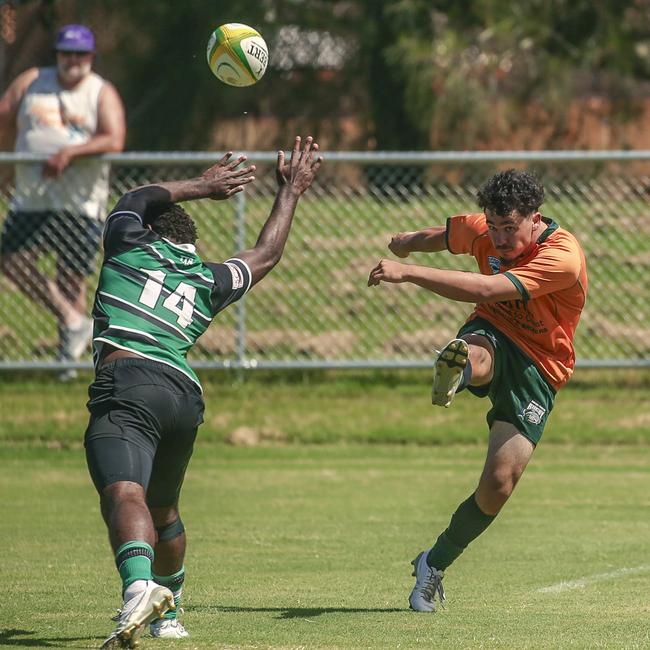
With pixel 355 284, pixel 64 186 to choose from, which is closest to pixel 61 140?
pixel 64 186

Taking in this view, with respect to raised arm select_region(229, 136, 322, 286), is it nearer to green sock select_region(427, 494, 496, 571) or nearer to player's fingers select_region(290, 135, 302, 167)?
player's fingers select_region(290, 135, 302, 167)

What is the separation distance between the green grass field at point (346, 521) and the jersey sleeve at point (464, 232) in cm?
172

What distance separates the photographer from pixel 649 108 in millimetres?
24016

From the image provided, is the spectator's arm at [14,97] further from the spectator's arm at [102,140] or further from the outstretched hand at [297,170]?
the outstretched hand at [297,170]

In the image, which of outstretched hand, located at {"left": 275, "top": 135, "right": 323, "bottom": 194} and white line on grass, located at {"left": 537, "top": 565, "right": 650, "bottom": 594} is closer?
outstretched hand, located at {"left": 275, "top": 135, "right": 323, "bottom": 194}

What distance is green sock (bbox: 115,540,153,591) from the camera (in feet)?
16.6

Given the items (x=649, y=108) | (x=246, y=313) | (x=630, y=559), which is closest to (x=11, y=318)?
(x=246, y=313)

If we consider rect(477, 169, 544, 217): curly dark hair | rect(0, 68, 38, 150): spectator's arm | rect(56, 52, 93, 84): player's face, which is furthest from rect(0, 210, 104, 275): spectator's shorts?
rect(477, 169, 544, 217): curly dark hair

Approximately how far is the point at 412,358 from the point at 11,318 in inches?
142

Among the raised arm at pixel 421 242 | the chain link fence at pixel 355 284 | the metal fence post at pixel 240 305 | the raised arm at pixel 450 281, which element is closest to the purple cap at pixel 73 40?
the chain link fence at pixel 355 284

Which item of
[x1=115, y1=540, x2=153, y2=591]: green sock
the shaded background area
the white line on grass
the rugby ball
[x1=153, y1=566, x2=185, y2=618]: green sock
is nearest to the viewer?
[x1=115, y1=540, x2=153, y2=591]: green sock

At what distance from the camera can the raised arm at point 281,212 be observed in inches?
238

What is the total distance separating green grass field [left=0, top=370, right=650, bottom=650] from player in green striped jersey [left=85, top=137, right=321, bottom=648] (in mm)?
548

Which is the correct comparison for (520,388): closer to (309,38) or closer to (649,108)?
(309,38)
